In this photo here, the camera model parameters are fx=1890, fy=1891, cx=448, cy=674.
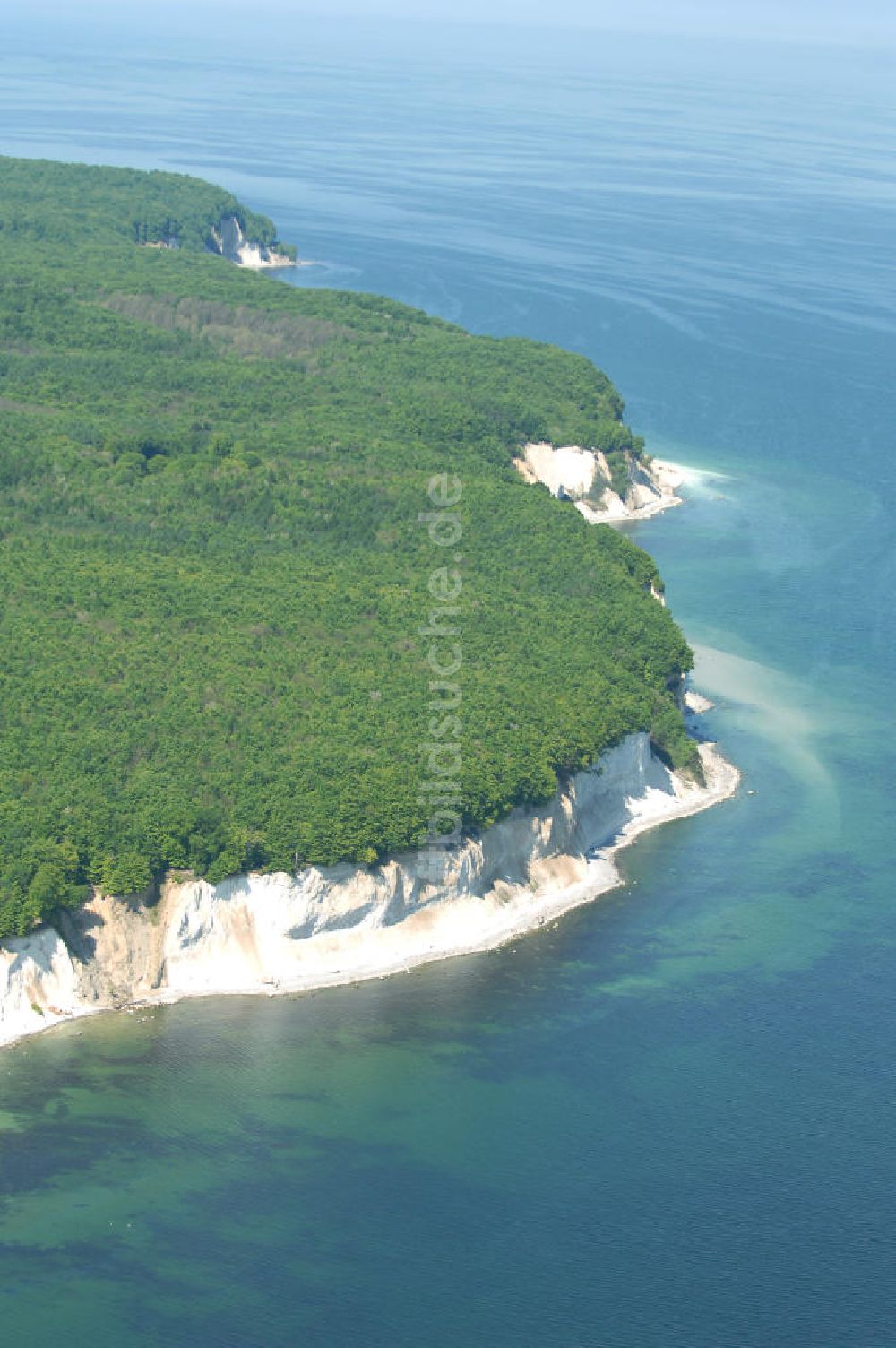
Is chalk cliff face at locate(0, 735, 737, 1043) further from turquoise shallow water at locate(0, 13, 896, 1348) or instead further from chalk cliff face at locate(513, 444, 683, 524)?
chalk cliff face at locate(513, 444, 683, 524)

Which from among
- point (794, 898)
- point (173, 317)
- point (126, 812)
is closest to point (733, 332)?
point (173, 317)

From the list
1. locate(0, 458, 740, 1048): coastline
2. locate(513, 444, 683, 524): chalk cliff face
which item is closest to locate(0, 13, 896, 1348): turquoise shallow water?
locate(0, 458, 740, 1048): coastline

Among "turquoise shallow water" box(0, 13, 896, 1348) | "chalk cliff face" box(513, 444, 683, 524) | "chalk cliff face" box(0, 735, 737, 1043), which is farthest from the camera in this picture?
"chalk cliff face" box(513, 444, 683, 524)

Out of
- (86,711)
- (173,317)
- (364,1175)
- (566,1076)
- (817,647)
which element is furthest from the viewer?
(173,317)

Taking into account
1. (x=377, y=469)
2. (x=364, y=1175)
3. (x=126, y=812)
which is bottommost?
(x=364, y=1175)

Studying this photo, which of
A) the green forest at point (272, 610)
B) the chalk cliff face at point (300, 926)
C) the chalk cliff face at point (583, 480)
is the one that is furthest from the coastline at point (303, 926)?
the chalk cliff face at point (583, 480)

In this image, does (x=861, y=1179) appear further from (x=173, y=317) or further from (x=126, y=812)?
(x=173, y=317)

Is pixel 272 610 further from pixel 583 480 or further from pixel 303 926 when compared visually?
pixel 583 480

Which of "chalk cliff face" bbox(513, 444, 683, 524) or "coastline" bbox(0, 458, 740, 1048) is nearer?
"coastline" bbox(0, 458, 740, 1048)
